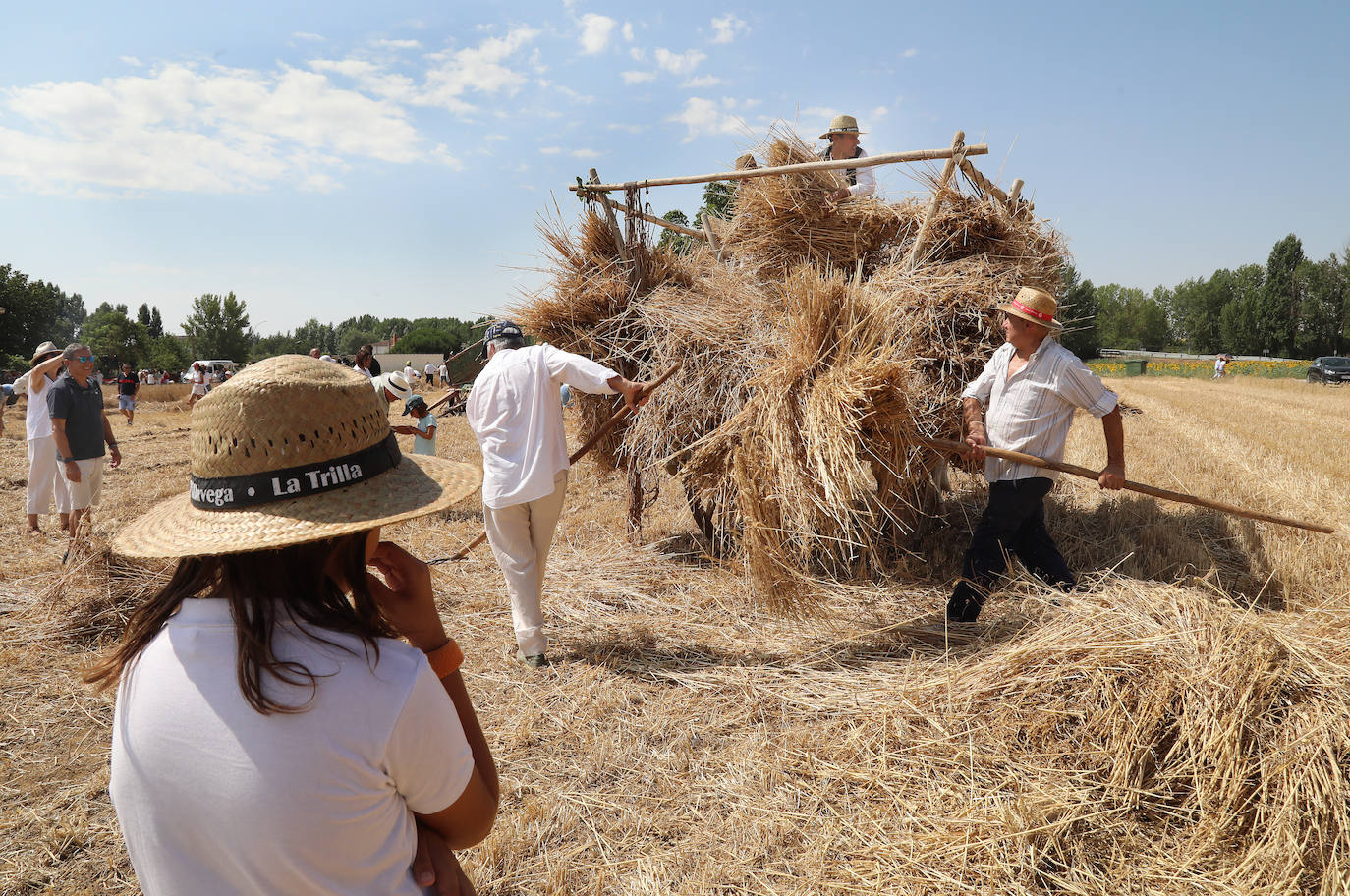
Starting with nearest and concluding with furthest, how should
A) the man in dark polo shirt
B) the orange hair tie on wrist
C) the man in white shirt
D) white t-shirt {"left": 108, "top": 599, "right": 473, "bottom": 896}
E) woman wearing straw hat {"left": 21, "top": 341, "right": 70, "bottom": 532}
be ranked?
white t-shirt {"left": 108, "top": 599, "right": 473, "bottom": 896}, the orange hair tie on wrist, the man in white shirt, the man in dark polo shirt, woman wearing straw hat {"left": 21, "top": 341, "right": 70, "bottom": 532}

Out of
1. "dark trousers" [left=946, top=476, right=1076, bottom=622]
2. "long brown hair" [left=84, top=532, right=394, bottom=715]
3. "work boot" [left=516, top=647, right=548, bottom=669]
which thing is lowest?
"work boot" [left=516, top=647, right=548, bottom=669]

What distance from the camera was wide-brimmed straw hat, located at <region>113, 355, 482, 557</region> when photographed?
42.1 inches

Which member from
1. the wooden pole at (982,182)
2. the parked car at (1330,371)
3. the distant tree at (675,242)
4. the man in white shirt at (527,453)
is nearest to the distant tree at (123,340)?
the distant tree at (675,242)

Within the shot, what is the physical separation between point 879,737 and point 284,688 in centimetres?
236

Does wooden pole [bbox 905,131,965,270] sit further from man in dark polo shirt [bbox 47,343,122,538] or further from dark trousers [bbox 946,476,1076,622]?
man in dark polo shirt [bbox 47,343,122,538]

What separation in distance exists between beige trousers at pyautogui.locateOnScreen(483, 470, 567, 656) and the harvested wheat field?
0.20 metres

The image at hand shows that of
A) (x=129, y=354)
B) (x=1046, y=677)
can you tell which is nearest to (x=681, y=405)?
(x=1046, y=677)

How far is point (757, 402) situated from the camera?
11.3 ft

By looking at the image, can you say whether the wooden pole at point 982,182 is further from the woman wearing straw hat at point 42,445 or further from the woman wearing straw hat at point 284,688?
the woman wearing straw hat at point 42,445

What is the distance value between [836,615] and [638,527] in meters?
2.28

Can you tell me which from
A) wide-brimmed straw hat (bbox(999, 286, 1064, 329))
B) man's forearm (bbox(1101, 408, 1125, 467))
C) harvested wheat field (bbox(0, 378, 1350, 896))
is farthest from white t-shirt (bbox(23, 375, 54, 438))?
man's forearm (bbox(1101, 408, 1125, 467))

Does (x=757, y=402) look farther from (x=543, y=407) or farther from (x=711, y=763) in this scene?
(x=711, y=763)

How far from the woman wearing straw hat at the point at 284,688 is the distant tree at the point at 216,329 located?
7453 centimetres

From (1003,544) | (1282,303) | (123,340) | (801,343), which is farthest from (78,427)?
(1282,303)
